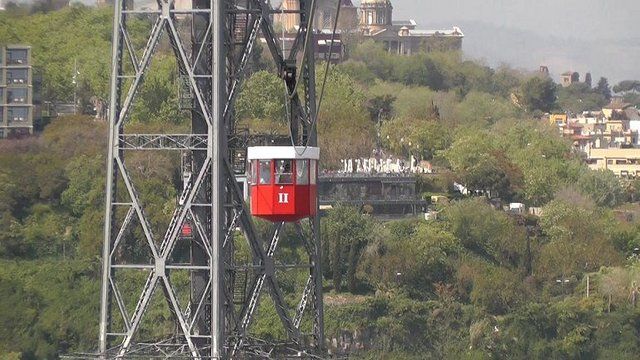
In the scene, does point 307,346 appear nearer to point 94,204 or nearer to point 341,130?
point 94,204

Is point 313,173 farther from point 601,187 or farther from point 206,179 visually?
point 601,187

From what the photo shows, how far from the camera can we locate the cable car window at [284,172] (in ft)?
143

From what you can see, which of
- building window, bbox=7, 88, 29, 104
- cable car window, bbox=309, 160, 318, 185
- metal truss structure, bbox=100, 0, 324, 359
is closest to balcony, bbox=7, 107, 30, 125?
building window, bbox=7, 88, 29, 104

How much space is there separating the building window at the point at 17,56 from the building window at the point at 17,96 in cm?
148

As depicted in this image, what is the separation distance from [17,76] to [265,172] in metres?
86.0

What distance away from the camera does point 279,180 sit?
43.7 meters

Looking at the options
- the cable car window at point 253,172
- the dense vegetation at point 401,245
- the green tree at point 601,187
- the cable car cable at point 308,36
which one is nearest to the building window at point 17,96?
the dense vegetation at point 401,245

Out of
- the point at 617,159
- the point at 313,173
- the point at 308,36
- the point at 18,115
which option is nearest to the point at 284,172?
the point at 313,173

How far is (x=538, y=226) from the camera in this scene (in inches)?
4656

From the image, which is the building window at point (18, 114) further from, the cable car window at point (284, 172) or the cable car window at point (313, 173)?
the cable car window at point (284, 172)

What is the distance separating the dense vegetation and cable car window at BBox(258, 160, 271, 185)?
39.8 meters

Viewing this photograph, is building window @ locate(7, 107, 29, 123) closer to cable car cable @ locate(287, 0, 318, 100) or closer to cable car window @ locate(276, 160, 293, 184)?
cable car cable @ locate(287, 0, 318, 100)

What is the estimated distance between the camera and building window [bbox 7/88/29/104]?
126000mm

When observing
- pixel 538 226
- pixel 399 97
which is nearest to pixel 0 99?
pixel 538 226
